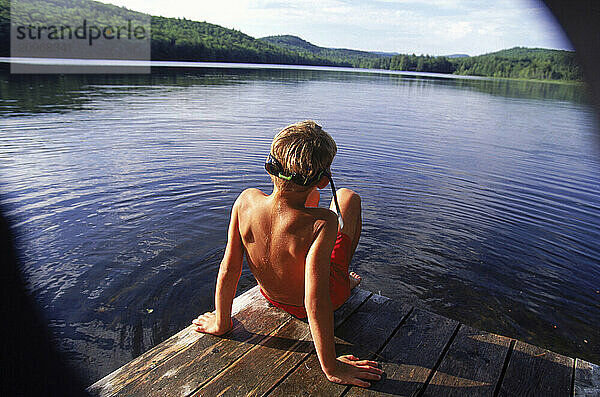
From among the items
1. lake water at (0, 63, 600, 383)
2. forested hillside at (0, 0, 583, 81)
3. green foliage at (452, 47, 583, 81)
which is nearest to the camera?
green foliage at (452, 47, 583, 81)

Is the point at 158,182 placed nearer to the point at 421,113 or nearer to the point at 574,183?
the point at 574,183

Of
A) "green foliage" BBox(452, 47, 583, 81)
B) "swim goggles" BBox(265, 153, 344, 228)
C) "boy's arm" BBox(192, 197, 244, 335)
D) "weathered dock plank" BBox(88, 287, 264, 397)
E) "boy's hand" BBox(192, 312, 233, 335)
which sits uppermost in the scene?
"green foliage" BBox(452, 47, 583, 81)

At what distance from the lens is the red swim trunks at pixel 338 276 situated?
2684 mm

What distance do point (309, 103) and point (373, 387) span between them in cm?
1817

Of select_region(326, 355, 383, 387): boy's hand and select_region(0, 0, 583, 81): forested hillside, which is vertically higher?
select_region(0, 0, 583, 81): forested hillside

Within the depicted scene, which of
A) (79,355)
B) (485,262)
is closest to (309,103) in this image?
(485,262)

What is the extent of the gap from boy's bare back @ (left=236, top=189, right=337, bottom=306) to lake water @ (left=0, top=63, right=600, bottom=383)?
57.6 inches

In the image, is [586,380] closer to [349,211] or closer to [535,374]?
[535,374]

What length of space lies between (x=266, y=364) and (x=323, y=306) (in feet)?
1.67

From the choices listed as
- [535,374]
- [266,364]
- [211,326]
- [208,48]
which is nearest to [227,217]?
[211,326]

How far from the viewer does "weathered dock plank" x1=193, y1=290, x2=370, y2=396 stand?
2.18m

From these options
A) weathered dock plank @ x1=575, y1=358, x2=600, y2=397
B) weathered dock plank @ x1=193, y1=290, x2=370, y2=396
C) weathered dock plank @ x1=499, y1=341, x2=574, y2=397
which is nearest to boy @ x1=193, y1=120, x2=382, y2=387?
weathered dock plank @ x1=193, y1=290, x2=370, y2=396

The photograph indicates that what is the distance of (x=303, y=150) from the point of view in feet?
7.10

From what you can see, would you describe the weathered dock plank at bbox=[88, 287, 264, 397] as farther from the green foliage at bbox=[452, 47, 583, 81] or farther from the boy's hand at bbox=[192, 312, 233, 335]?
the green foliage at bbox=[452, 47, 583, 81]
